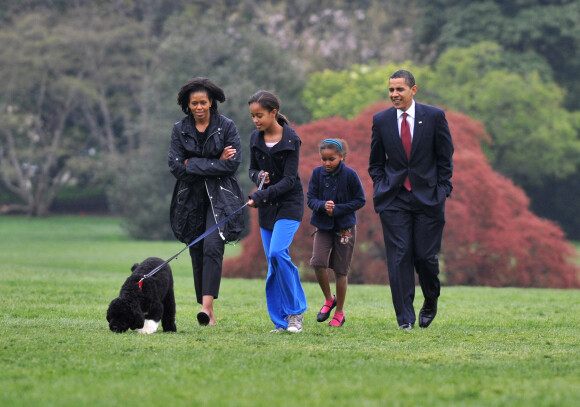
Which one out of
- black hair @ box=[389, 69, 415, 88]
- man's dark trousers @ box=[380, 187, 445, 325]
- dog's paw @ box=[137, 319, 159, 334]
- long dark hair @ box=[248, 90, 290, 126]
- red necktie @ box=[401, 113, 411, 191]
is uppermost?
black hair @ box=[389, 69, 415, 88]

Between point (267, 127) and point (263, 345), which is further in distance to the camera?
point (267, 127)

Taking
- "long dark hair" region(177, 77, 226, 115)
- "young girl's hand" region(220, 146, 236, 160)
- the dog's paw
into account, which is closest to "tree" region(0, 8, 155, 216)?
"long dark hair" region(177, 77, 226, 115)

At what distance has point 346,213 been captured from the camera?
9062 mm

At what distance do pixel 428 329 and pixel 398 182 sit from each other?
1319mm

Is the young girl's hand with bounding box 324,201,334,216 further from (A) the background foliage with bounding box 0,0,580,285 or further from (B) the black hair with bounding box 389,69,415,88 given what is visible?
(A) the background foliage with bounding box 0,0,580,285

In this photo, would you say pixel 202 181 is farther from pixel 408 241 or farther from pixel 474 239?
pixel 474 239

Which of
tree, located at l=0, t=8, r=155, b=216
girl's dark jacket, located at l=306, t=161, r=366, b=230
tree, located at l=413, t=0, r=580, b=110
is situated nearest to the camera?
girl's dark jacket, located at l=306, t=161, r=366, b=230

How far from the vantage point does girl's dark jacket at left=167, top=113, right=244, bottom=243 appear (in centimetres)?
852

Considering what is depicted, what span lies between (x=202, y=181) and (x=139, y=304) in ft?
4.61

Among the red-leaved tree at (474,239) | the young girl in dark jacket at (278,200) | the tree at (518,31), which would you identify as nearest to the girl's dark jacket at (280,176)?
the young girl in dark jacket at (278,200)

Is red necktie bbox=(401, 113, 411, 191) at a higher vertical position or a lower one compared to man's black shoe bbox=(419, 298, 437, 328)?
higher

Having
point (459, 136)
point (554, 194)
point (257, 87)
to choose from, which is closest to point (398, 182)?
point (459, 136)

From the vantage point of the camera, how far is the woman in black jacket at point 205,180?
8.52 metres

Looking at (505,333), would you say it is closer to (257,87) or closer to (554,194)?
(257,87)
